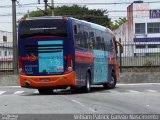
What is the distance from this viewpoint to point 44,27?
2522cm

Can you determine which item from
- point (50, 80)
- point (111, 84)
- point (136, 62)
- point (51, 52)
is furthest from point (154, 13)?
point (50, 80)

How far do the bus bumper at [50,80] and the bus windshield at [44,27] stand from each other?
1.88 meters

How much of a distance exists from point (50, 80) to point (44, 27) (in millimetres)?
A: 2409

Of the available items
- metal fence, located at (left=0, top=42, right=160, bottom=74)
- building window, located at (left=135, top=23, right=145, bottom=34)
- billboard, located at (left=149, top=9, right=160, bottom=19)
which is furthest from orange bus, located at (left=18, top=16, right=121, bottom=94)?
billboard, located at (left=149, top=9, right=160, bottom=19)

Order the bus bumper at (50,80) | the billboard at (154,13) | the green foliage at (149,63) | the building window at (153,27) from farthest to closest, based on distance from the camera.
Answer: the billboard at (154,13) → the building window at (153,27) → the green foliage at (149,63) → the bus bumper at (50,80)

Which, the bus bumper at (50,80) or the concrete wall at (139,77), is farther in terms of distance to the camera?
the concrete wall at (139,77)

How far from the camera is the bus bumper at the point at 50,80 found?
82.0 ft

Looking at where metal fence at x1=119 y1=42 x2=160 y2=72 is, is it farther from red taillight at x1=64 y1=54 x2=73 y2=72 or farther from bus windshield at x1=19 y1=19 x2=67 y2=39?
bus windshield at x1=19 y1=19 x2=67 y2=39

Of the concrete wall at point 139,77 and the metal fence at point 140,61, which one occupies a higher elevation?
the metal fence at point 140,61

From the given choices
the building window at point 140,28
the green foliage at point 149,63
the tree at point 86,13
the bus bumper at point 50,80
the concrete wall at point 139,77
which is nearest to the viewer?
the bus bumper at point 50,80

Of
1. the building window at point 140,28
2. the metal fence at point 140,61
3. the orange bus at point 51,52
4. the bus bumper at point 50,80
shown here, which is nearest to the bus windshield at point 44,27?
the orange bus at point 51,52

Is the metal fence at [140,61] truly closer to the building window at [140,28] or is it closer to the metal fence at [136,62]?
the metal fence at [136,62]

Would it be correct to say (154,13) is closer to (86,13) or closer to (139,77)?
(86,13)

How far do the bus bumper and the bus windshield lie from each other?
188cm
